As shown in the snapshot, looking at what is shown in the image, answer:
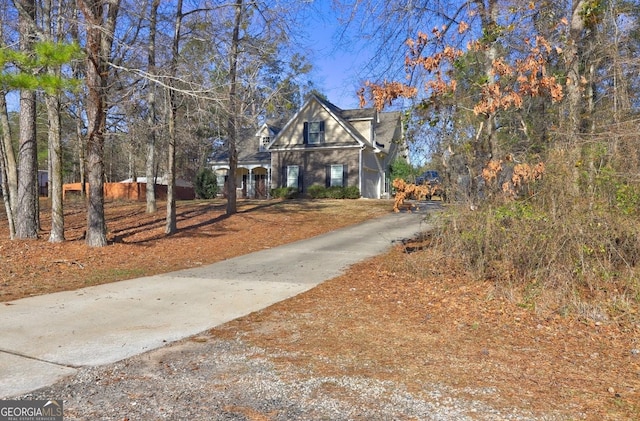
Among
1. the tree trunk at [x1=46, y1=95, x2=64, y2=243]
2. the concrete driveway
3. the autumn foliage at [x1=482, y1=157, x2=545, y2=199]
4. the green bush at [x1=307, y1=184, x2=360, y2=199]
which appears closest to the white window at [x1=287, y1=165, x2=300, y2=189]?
the green bush at [x1=307, y1=184, x2=360, y2=199]

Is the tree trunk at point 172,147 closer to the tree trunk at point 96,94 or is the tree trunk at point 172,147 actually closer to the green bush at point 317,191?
the tree trunk at point 96,94

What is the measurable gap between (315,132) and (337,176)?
3.02 metres

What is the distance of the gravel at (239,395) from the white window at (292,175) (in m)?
24.6

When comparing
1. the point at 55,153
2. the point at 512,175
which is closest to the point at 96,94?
the point at 55,153

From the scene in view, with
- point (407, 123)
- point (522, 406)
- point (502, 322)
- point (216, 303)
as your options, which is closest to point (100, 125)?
point (216, 303)

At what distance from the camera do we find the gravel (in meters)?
3.35

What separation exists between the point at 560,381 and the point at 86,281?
7723 mm

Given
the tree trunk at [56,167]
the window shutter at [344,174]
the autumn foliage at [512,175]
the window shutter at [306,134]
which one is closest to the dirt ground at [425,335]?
the tree trunk at [56,167]

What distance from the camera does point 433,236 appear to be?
28.0 feet

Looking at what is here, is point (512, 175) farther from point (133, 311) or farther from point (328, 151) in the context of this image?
point (328, 151)

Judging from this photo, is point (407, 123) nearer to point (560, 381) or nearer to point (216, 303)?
point (216, 303)

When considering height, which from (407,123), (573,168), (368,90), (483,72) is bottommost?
(573,168)

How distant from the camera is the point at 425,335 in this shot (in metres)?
5.32

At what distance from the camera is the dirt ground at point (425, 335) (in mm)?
3828
